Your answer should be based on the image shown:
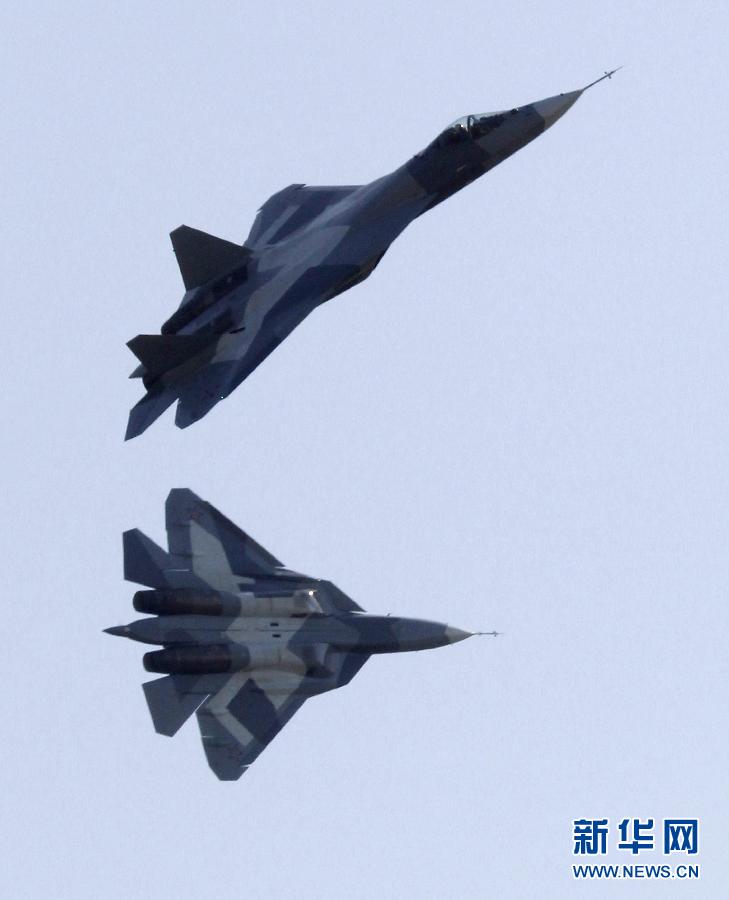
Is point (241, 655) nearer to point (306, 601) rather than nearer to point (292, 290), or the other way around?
point (306, 601)

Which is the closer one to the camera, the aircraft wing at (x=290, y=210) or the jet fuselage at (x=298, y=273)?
the jet fuselage at (x=298, y=273)

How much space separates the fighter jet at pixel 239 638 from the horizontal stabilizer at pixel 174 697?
0.02 meters

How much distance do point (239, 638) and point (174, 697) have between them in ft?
5.32

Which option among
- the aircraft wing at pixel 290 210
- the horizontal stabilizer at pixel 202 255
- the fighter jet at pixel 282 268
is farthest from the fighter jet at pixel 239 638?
the aircraft wing at pixel 290 210

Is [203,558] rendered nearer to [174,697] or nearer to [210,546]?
[210,546]

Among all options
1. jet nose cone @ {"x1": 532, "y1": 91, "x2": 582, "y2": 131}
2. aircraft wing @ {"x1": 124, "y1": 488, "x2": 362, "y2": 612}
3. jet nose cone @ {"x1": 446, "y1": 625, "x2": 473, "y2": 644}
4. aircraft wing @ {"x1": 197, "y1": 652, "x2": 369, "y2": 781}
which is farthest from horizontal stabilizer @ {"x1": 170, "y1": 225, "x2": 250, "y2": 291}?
jet nose cone @ {"x1": 446, "y1": 625, "x2": 473, "y2": 644}

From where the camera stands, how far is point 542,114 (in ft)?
164

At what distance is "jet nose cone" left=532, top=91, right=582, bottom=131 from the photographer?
4994 cm

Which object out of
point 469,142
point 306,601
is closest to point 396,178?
point 469,142

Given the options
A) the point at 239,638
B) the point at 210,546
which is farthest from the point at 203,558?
the point at 239,638

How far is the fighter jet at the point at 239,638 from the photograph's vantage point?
47938mm

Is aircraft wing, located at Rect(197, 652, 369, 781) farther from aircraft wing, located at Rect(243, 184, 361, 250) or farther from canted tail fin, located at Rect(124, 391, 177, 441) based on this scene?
aircraft wing, located at Rect(243, 184, 361, 250)

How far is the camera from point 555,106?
50.0m

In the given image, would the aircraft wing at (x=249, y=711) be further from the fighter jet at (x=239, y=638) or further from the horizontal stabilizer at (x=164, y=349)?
the horizontal stabilizer at (x=164, y=349)
